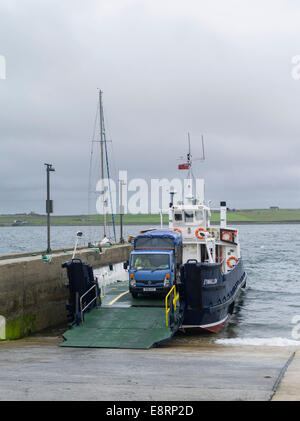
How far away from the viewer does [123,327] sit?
51.7 feet

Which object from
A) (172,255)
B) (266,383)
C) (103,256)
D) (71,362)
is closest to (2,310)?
(71,362)

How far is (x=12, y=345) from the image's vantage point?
14469 millimetres

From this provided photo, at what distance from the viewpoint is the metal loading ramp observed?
14.3 meters

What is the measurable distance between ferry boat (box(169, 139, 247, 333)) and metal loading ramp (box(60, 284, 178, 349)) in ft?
4.43

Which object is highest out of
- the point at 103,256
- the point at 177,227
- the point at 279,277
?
the point at 177,227

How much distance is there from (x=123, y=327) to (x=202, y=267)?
389 cm

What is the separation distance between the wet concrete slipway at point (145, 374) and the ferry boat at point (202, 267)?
12.6ft
